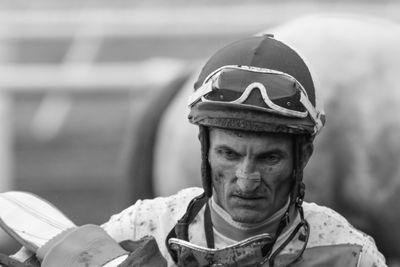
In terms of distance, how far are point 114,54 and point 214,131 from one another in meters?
8.35

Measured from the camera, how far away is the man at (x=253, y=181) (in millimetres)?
2744

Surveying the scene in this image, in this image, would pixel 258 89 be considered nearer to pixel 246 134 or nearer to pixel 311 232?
pixel 246 134

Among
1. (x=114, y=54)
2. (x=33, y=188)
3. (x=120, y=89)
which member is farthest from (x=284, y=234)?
(x=114, y=54)

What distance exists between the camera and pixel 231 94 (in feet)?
9.00

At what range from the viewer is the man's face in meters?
2.74

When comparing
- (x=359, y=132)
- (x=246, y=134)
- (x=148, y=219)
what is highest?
(x=246, y=134)

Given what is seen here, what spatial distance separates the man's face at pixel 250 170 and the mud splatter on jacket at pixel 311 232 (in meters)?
0.12

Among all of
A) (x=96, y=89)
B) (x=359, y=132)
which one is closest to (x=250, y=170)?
(x=359, y=132)

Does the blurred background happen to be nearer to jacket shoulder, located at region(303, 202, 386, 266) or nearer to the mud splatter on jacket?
the mud splatter on jacket

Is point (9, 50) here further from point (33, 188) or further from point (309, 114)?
point (309, 114)

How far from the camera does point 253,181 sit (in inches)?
108

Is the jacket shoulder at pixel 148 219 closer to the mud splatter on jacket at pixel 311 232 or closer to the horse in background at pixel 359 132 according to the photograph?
the mud splatter on jacket at pixel 311 232

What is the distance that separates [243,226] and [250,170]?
0.59ft

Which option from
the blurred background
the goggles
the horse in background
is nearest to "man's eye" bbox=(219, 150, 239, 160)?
the goggles
